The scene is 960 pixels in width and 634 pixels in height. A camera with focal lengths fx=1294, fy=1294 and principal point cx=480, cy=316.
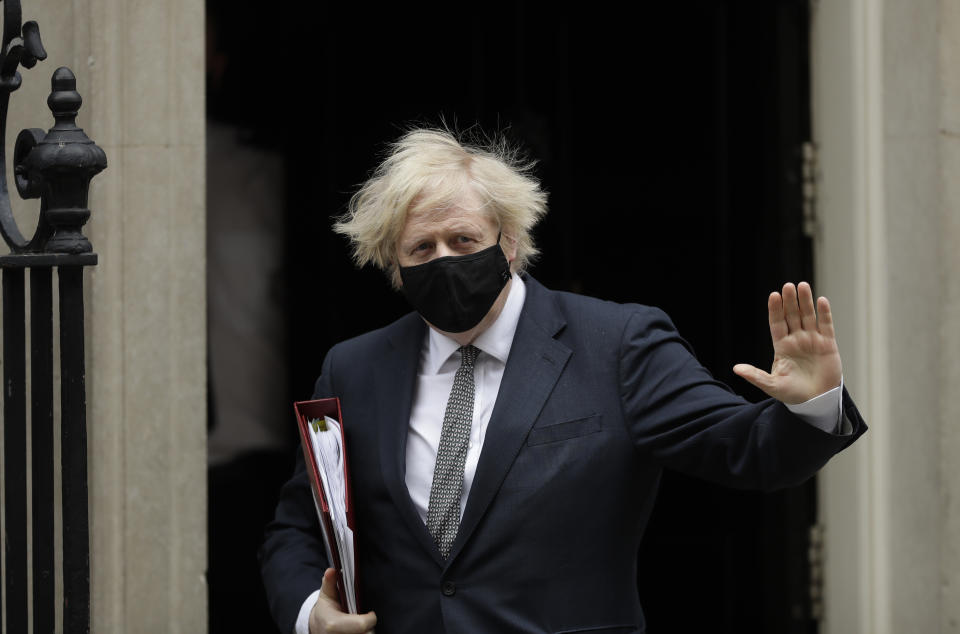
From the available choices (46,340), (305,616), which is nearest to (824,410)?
(305,616)

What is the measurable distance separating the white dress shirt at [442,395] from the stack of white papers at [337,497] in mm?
137

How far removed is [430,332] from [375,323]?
242 centimetres

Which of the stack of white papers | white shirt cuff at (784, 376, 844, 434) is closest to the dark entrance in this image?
the stack of white papers

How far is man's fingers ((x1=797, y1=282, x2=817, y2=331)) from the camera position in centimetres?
228

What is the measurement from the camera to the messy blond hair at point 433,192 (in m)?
2.71

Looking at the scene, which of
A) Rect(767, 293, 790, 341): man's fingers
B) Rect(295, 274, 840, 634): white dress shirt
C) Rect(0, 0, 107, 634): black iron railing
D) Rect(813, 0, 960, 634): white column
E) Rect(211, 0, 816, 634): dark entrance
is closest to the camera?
Rect(0, 0, 107, 634): black iron railing

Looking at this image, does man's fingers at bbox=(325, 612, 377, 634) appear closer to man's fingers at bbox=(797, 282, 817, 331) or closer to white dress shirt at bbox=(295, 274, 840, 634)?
white dress shirt at bbox=(295, 274, 840, 634)

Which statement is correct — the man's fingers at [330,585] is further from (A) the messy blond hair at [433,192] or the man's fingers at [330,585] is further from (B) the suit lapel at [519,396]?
(A) the messy blond hair at [433,192]

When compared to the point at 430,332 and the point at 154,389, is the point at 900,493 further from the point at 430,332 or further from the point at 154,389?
the point at 154,389

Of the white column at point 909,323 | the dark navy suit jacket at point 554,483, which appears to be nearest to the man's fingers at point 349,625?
the dark navy suit jacket at point 554,483

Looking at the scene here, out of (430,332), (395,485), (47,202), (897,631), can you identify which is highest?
(47,202)

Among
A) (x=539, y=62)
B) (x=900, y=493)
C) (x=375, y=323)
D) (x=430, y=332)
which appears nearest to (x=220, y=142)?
(x=375, y=323)

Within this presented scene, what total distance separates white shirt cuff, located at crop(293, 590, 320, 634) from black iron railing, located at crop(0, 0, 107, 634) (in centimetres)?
57

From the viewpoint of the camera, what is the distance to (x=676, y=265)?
5328 millimetres
